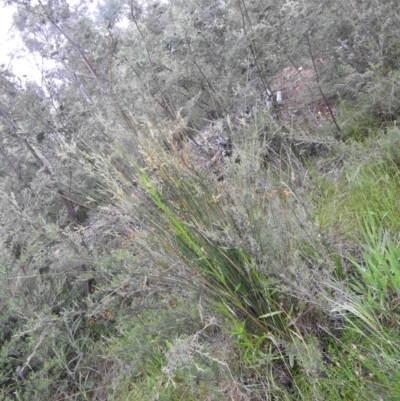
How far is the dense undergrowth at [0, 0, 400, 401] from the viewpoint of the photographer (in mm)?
1726

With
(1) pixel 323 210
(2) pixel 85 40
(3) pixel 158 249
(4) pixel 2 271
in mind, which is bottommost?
(1) pixel 323 210

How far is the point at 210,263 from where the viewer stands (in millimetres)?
1886

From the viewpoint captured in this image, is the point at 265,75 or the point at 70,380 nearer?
the point at 70,380

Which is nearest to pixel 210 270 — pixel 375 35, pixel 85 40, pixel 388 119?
pixel 388 119

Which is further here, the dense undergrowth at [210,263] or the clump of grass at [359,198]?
the clump of grass at [359,198]

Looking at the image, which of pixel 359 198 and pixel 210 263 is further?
pixel 359 198

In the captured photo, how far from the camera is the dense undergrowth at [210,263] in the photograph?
5.66 feet

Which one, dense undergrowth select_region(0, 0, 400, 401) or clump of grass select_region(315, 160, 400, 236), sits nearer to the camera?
dense undergrowth select_region(0, 0, 400, 401)

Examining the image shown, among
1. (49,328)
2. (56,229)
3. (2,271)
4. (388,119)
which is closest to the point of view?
(49,328)

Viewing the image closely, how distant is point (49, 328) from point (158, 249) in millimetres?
962

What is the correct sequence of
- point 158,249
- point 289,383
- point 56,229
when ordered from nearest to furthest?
point 289,383 → point 158,249 → point 56,229

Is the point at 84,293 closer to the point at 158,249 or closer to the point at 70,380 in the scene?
the point at 70,380

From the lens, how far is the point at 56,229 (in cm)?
260

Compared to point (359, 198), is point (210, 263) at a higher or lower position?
higher
